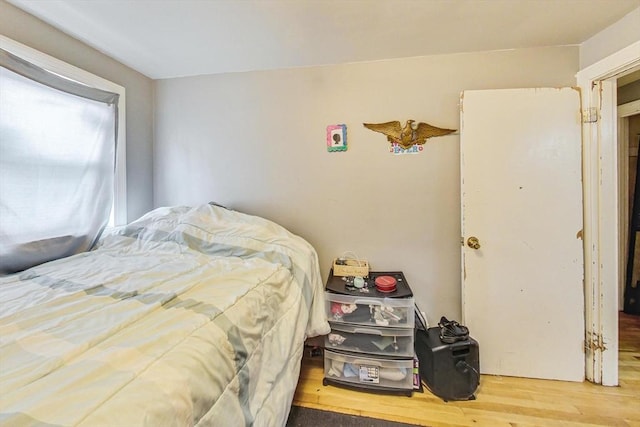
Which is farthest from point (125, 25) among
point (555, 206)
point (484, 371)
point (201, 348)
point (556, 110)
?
point (484, 371)

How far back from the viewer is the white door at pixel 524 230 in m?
1.74

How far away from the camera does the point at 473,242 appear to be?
1.83m

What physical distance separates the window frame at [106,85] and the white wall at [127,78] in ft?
0.16

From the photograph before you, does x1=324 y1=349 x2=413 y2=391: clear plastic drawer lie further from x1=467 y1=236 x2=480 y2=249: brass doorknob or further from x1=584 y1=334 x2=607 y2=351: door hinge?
x1=584 y1=334 x2=607 y2=351: door hinge

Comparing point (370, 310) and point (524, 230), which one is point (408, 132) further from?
point (370, 310)

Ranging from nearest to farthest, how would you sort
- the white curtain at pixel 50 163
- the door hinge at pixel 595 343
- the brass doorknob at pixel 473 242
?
1. the white curtain at pixel 50 163
2. the door hinge at pixel 595 343
3. the brass doorknob at pixel 473 242

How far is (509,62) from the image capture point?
1864 millimetres

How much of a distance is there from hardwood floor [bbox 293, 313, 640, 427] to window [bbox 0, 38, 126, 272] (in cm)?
169

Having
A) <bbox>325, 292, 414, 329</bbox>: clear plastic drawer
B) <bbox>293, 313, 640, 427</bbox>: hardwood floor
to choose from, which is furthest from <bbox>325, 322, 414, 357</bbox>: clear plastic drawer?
<bbox>293, 313, 640, 427</bbox>: hardwood floor

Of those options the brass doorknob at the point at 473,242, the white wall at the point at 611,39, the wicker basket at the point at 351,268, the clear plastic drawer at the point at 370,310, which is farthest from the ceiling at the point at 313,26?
the clear plastic drawer at the point at 370,310

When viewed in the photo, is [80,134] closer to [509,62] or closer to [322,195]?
[322,195]

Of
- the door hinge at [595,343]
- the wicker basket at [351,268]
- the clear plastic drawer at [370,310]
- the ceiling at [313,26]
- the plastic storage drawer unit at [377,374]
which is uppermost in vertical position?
the ceiling at [313,26]

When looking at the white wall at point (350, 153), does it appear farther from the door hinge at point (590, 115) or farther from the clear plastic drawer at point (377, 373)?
the clear plastic drawer at point (377, 373)

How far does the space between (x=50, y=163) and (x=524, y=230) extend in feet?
9.50
